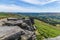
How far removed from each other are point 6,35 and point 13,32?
152cm

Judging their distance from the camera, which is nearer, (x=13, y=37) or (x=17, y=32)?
(x=13, y=37)

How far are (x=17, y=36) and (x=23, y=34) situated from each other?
2.09 metres

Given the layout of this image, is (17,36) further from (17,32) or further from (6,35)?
(6,35)

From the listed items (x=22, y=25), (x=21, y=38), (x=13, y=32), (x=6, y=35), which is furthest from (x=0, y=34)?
(x=22, y=25)

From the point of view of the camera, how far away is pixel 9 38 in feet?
62.1

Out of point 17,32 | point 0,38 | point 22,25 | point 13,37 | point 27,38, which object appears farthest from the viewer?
point 22,25

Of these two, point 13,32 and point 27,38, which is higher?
point 13,32

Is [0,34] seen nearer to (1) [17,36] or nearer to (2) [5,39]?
(2) [5,39]

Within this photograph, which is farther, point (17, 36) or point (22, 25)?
point (22, 25)

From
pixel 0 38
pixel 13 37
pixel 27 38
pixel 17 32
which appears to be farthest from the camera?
pixel 27 38

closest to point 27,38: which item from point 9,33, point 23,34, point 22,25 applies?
point 23,34

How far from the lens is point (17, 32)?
68.4ft

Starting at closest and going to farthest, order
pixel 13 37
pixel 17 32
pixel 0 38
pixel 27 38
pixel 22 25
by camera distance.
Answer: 1. pixel 0 38
2. pixel 13 37
3. pixel 17 32
4. pixel 27 38
5. pixel 22 25

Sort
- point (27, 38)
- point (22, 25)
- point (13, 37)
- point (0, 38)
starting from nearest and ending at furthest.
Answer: point (0, 38), point (13, 37), point (27, 38), point (22, 25)
